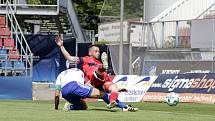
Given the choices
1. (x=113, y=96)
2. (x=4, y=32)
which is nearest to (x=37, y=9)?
(x=4, y=32)

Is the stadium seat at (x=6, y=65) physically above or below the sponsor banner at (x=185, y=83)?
above

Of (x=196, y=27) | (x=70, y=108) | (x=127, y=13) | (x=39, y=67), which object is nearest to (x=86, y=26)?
(x=39, y=67)

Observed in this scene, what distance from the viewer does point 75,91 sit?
15.6 meters

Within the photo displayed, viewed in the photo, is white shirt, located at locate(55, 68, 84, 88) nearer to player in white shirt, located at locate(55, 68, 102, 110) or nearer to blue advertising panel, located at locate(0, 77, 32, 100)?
player in white shirt, located at locate(55, 68, 102, 110)

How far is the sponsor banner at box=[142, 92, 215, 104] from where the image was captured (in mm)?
27062

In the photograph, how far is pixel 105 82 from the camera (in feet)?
51.9

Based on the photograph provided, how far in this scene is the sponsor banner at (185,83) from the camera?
2753cm

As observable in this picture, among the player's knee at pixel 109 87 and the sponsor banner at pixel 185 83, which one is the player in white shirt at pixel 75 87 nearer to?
the player's knee at pixel 109 87

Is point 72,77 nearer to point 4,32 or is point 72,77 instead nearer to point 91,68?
point 91,68

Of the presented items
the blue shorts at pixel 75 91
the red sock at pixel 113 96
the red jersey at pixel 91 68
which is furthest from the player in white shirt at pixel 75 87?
the red sock at pixel 113 96

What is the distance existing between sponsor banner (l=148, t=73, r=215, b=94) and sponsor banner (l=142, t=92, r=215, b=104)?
164 mm

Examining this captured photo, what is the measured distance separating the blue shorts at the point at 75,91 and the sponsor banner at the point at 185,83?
12.4 meters

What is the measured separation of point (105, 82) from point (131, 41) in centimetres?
2244

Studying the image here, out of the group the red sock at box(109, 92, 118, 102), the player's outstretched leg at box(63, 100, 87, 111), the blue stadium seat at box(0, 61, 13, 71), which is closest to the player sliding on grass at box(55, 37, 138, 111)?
the red sock at box(109, 92, 118, 102)
